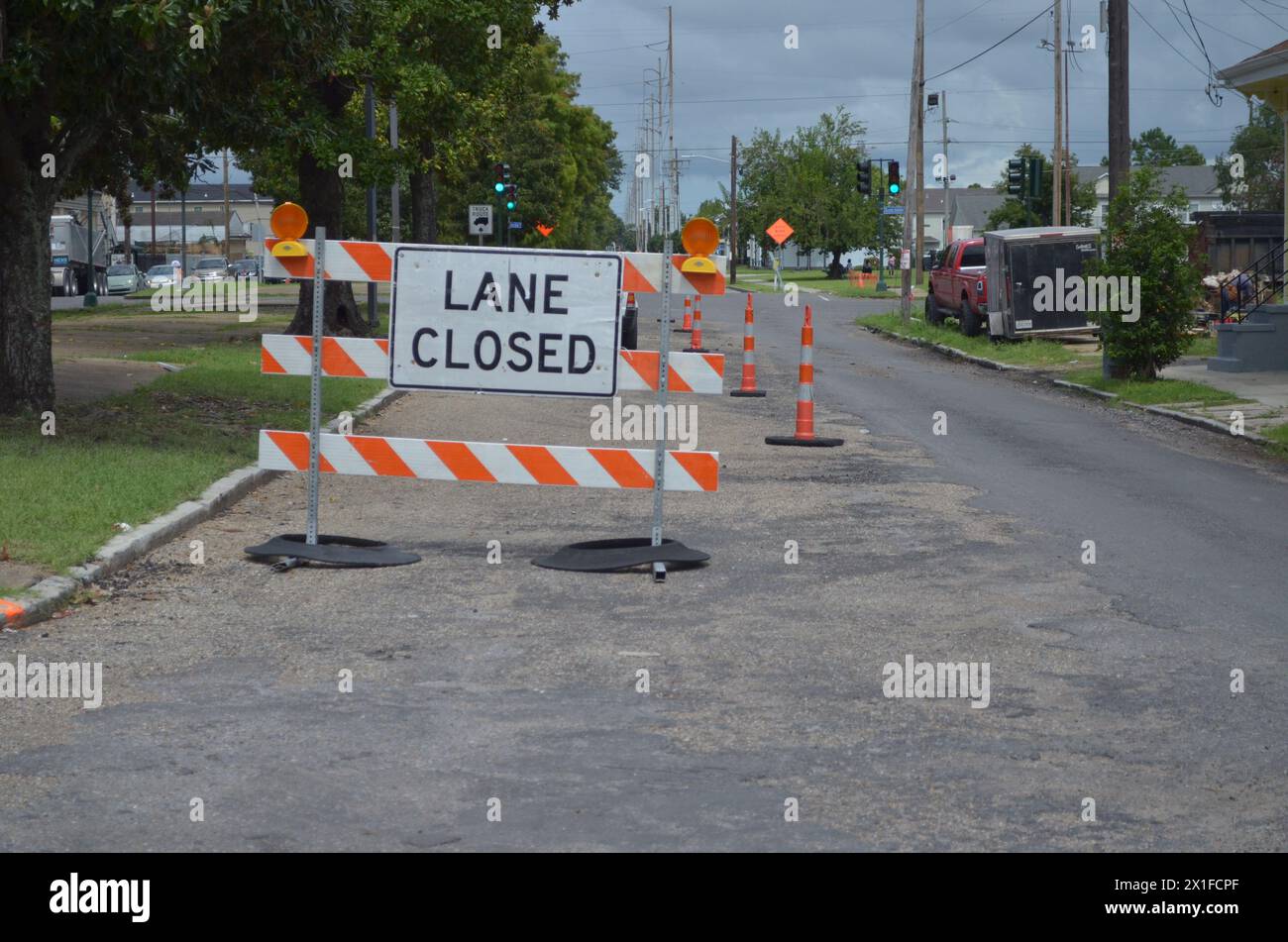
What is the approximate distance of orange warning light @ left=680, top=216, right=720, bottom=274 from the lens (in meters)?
9.52

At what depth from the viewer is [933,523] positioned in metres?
11.0

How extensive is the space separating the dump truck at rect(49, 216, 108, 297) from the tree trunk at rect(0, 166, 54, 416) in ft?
150

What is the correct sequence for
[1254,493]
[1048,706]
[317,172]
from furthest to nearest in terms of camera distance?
[317,172] → [1254,493] → [1048,706]

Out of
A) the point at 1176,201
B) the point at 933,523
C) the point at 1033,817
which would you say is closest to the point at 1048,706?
the point at 1033,817

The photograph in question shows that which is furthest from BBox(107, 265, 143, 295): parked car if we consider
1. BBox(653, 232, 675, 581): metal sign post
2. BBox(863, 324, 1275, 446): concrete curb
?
BBox(653, 232, 675, 581): metal sign post

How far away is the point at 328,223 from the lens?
28.4 meters

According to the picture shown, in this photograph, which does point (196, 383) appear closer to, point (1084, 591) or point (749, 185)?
point (1084, 591)

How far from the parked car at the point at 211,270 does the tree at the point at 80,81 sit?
1906 inches

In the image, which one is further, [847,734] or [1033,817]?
[847,734]

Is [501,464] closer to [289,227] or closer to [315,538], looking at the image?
[315,538]

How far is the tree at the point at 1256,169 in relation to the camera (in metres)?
112

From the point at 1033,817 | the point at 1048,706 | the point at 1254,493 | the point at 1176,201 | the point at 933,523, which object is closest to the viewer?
the point at 1033,817

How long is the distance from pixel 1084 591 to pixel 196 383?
1246 cm
